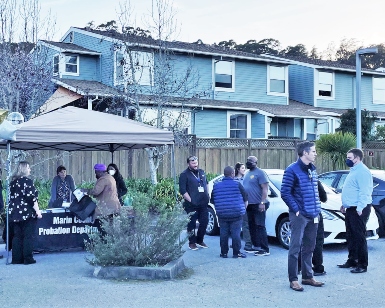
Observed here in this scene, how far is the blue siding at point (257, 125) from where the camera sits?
31266 millimetres

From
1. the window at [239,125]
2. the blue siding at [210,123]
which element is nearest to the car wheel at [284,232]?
the blue siding at [210,123]

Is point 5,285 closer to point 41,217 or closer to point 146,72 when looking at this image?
point 41,217

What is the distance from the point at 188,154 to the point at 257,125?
31.8 ft

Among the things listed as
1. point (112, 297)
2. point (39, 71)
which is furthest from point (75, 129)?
point (39, 71)

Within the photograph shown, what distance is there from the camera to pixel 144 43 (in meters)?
22.3

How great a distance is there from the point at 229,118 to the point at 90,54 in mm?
7510

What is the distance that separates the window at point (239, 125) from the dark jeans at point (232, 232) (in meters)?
20.1

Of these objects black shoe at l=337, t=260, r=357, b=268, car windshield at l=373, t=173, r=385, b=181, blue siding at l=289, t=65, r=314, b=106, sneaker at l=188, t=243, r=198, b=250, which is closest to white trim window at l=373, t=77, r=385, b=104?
blue siding at l=289, t=65, r=314, b=106

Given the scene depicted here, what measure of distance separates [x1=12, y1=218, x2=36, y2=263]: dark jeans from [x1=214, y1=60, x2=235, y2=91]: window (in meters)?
21.4

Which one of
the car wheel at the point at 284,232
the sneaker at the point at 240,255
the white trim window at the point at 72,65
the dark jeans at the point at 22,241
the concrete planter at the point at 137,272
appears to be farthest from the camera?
the white trim window at the point at 72,65

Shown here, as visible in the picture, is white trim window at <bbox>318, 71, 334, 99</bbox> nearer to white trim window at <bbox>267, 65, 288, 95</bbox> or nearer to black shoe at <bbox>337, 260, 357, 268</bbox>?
white trim window at <bbox>267, 65, 288, 95</bbox>

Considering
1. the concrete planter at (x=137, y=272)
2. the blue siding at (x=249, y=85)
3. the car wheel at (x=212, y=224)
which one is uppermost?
the blue siding at (x=249, y=85)

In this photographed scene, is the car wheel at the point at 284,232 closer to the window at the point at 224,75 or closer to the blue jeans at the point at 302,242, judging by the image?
the blue jeans at the point at 302,242

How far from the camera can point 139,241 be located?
955 centimetres
